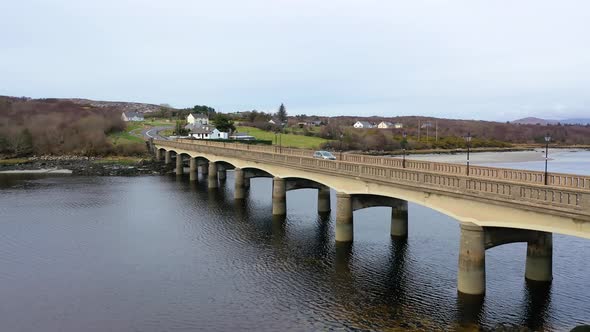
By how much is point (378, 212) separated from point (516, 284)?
1990 centimetres

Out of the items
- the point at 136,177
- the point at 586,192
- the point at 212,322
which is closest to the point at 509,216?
the point at 586,192

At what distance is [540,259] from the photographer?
2391cm

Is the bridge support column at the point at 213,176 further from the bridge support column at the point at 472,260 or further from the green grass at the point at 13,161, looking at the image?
the green grass at the point at 13,161

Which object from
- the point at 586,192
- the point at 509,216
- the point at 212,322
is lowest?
the point at 212,322

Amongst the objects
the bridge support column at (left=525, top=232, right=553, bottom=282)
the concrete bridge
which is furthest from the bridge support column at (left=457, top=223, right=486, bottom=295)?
the bridge support column at (left=525, top=232, right=553, bottom=282)

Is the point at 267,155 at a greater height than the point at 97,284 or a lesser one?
greater

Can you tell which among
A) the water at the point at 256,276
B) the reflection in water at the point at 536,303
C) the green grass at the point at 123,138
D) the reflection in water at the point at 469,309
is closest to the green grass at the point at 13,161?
the green grass at the point at 123,138

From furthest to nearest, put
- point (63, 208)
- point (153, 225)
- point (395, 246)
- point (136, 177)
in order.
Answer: point (136, 177)
point (63, 208)
point (153, 225)
point (395, 246)

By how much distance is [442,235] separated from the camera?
1373 inches

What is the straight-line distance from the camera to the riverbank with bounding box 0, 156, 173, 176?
81625 mm

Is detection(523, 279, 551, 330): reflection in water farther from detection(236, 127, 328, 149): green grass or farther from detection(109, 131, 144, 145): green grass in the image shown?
detection(109, 131, 144, 145): green grass

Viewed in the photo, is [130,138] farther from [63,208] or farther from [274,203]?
[274,203]

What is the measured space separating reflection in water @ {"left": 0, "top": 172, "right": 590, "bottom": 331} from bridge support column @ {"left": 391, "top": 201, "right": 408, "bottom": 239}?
807 mm

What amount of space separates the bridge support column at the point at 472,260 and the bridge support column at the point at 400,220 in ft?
36.4
